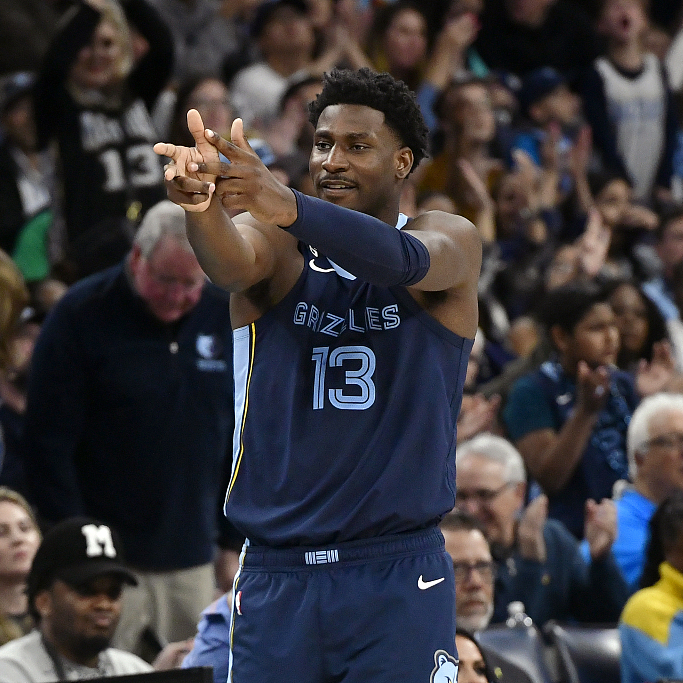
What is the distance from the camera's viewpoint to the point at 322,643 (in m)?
2.85

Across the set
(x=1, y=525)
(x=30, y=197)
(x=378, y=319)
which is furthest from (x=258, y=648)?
(x=30, y=197)

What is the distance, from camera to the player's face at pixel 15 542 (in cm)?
489

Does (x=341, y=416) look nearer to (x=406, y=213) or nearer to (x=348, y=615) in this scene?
(x=348, y=615)

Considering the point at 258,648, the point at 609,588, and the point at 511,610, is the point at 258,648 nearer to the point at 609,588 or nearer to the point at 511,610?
the point at 511,610

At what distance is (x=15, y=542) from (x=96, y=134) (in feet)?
8.65

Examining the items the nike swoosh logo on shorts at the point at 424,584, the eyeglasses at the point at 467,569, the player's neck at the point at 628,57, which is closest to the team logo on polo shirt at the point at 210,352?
the eyeglasses at the point at 467,569

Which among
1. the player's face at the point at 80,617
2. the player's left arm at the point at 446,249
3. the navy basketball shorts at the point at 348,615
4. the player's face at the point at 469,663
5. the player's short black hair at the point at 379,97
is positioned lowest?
the player's face at the point at 469,663

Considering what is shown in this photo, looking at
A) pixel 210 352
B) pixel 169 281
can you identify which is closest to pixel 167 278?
pixel 169 281

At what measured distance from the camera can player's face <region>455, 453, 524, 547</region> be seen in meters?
5.68

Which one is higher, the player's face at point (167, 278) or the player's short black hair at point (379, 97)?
the player's short black hair at point (379, 97)

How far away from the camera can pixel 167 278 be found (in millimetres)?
5277

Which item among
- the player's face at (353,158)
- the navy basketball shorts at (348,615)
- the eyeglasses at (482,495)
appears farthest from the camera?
the eyeglasses at (482,495)

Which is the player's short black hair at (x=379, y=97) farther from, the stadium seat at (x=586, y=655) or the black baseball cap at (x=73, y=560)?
the stadium seat at (x=586, y=655)

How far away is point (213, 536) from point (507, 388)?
1.98 m
